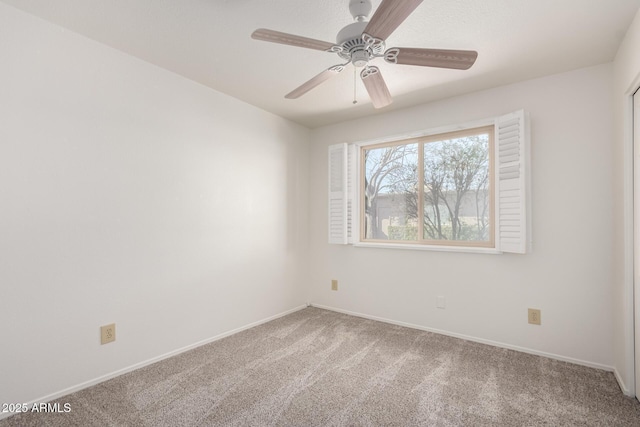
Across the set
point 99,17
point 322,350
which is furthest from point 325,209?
point 99,17

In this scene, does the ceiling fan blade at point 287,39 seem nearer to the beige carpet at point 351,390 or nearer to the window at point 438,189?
the window at point 438,189

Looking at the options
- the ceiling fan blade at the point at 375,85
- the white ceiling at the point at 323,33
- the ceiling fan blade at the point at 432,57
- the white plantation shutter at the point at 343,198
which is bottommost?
the white plantation shutter at the point at 343,198

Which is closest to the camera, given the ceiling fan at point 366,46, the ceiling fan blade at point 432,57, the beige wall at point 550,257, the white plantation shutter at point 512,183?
the ceiling fan at point 366,46

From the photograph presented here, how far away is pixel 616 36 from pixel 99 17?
313cm

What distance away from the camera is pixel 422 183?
3275 mm

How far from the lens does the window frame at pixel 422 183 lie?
2.86 meters

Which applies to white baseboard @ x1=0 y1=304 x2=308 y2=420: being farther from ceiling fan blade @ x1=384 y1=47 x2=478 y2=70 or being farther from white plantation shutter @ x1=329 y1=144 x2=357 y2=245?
ceiling fan blade @ x1=384 y1=47 x2=478 y2=70

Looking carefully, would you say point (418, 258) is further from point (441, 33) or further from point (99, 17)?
point (99, 17)

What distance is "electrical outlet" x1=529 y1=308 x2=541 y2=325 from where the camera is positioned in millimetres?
2553

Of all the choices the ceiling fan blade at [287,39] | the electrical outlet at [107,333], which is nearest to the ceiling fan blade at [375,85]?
the ceiling fan blade at [287,39]

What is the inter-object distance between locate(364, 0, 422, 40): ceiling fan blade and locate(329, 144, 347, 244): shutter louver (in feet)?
7.19

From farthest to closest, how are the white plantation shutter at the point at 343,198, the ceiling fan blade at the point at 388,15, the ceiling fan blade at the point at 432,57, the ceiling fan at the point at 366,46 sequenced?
the white plantation shutter at the point at 343,198
the ceiling fan blade at the point at 432,57
the ceiling fan at the point at 366,46
the ceiling fan blade at the point at 388,15

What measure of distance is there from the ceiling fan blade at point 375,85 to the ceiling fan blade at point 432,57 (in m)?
0.13

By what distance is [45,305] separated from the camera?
1892 millimetres
